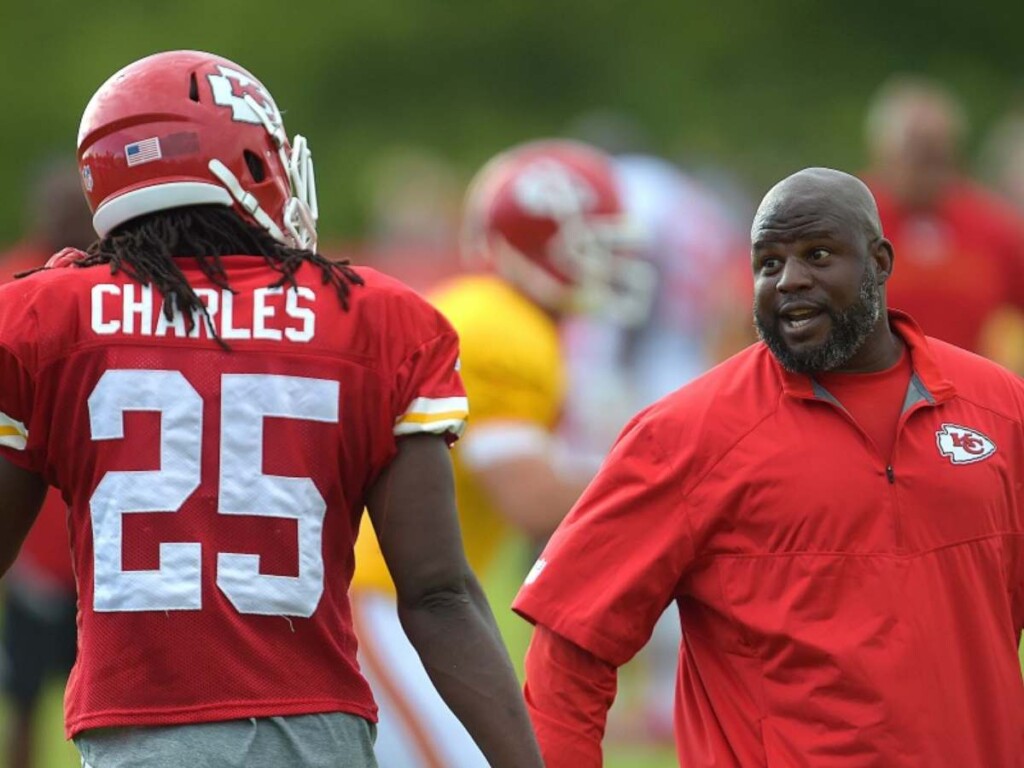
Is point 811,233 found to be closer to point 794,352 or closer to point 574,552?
point 794,352

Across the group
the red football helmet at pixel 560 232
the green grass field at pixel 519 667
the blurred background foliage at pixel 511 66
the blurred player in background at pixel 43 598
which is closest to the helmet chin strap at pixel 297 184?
the red football helmet at pixel 560 232

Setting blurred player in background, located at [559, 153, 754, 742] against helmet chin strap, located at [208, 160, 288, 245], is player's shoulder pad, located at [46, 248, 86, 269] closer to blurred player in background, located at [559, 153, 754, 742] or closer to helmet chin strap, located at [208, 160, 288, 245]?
helmet chin strap, located at [208, 160, 288, 245]

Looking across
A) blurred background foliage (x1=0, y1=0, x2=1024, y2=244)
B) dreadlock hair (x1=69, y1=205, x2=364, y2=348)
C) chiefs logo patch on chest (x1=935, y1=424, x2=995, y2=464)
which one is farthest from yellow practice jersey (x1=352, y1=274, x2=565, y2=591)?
blurred background foliage (x1=0, y1=0, x2=1024, y2=244)

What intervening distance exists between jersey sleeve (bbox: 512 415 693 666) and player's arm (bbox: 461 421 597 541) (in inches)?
72.8

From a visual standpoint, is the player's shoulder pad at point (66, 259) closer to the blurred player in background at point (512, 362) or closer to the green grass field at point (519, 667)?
the blurred player in background at point (512, 362)

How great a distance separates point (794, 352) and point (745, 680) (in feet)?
1.94

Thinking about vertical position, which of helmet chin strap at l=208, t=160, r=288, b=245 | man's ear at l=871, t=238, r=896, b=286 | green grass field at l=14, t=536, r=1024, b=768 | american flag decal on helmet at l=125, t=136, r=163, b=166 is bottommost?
green grass field at l=14, t=536, r=1024, b=768

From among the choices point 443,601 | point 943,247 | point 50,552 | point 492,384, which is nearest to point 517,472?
point 492,384

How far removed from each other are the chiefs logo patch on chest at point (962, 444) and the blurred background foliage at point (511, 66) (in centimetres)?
2456

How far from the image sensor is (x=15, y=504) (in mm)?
3338

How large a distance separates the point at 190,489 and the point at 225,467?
6 centimetres

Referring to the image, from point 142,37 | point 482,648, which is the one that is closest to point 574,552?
point 482,648

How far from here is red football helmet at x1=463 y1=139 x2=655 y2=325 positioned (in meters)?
6.75

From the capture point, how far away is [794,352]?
12.7ft
